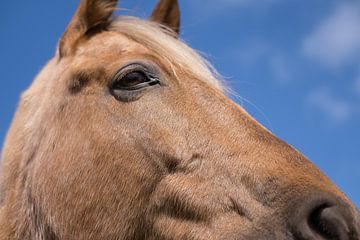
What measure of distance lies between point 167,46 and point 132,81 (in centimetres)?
56

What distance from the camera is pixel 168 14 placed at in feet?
17.1

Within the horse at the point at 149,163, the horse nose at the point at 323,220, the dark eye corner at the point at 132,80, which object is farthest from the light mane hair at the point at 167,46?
the horse nose at the point at 323,220

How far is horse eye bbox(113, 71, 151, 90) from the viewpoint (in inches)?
153

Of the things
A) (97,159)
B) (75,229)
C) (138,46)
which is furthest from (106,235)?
(138,46)

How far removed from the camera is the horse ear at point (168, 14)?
16.8 feet

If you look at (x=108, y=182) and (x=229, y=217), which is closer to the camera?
(x=229, y=217)

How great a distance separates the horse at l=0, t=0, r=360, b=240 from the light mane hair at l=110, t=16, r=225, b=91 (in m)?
0.02

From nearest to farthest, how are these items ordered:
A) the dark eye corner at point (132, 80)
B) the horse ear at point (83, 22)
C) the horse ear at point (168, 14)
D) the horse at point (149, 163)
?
the horse at point (149, 163) < the dark eye corner at point (132, 80) < the horse ear at point (83, 22) < the horse ear at point (168, 14)

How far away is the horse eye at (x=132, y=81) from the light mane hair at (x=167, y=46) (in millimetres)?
252

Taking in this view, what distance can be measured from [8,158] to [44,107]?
515mm

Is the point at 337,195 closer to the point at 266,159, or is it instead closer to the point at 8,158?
the point at 266,159

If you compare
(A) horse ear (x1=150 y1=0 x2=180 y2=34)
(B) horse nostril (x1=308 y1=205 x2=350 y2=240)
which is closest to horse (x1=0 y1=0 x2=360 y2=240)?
(B) horse nostril (x1=308 y1=205 x2=350 y2=240)

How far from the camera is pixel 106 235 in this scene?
365cm

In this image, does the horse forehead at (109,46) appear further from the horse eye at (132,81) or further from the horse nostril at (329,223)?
the horse nostril at (329,223)
